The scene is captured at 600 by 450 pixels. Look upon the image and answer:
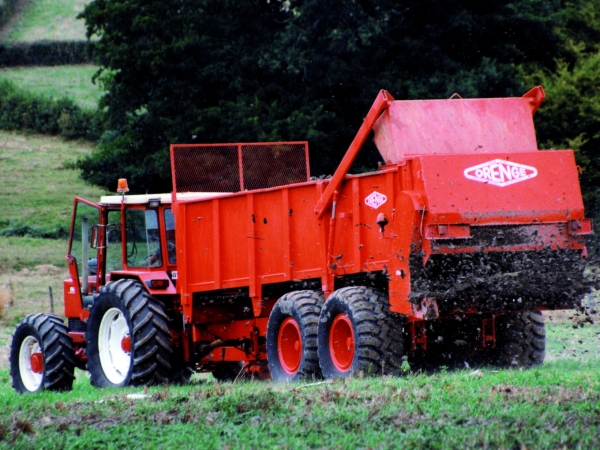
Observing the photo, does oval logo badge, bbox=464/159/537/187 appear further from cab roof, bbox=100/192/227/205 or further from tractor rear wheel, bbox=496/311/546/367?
cab roof, bbox=100/192/227/205

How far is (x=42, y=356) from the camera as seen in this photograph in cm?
1411

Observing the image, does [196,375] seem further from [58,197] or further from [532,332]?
[58,197]

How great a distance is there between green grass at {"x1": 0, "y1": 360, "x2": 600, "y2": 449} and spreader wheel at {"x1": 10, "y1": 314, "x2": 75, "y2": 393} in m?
4.09

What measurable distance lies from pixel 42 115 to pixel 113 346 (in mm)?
40174

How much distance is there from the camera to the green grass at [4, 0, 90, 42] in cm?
5897

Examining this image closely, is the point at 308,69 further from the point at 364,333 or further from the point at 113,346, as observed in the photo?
the point at 364,333

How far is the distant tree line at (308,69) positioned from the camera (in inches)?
1125

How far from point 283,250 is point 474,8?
2006cm

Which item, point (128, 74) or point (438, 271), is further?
point (128, 74)

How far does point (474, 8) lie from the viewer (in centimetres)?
3078

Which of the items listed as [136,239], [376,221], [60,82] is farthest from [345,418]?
[60,82]

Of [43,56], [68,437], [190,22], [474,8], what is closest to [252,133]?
[190,22]

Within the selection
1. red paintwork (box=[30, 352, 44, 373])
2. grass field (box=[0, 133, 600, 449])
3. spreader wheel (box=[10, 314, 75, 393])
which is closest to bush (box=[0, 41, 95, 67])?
spreader wheel (box=[10, 314, 75, 393])

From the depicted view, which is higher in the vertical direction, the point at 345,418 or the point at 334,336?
the point at 334,336
